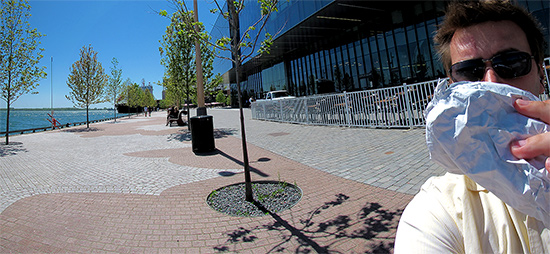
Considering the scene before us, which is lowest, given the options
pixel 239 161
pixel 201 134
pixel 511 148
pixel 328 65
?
pixel 239 161

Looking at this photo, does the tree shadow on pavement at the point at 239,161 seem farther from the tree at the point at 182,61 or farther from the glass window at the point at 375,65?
the glass window at the point at 375,65

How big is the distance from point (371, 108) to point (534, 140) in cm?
1066

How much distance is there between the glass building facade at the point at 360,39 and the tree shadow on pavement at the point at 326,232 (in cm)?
1400

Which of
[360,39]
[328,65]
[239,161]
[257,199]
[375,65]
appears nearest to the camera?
[257,199]

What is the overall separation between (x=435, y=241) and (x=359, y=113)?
10920mm

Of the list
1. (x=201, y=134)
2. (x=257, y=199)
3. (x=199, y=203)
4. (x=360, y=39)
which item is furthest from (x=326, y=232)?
(x=360, y=39)

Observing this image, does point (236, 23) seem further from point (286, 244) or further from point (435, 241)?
point (435, 241)

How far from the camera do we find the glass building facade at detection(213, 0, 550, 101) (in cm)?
1809

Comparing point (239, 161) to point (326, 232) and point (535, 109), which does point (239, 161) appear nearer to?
point (326, 232)

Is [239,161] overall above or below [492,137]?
below

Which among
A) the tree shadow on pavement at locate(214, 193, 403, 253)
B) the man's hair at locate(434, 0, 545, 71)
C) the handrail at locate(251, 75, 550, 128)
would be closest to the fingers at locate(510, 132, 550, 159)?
the man's hair at locate(434, 0, 545, 71)

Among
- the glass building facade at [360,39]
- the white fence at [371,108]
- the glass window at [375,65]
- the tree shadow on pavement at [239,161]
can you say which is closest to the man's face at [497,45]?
the tree shadow on pavement at [239,161]

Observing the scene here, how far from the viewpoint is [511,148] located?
59 centimetres

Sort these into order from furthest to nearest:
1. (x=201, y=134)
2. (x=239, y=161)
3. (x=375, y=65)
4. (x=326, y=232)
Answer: (x=375, y=65) < (x=201, y=134) < (x=239, y=161) < (x=326, y=232)
